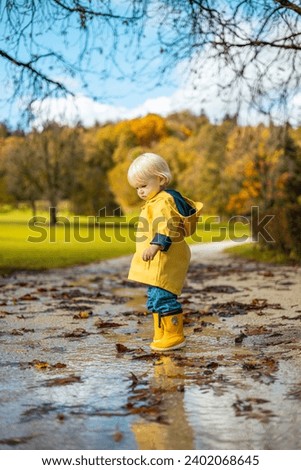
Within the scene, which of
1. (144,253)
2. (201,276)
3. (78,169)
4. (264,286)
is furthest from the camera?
(78,169)

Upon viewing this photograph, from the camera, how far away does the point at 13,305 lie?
29.2 feet

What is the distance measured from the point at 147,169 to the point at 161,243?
2.05 feet

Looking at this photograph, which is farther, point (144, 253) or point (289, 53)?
point (289, 53)

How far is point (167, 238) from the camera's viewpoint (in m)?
5.41

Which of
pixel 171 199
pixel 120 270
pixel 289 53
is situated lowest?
pixel 120 270

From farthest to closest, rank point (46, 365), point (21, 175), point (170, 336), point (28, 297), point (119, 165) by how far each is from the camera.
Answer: point (119, 165)
point (21, 175)
point (28, 297)
point (170, 336)
point (46, 365)

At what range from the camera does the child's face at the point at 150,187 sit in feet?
18.2

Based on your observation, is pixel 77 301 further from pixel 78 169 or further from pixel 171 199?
pixel 78 169

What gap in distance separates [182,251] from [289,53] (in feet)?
14.3

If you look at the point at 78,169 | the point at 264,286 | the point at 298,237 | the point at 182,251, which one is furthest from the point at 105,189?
the point at 182,251

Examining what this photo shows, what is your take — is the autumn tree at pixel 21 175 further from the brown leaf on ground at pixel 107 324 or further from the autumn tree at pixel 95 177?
the brown leaf on ground at pixel 107 324

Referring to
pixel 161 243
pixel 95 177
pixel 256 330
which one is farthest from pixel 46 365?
pixel 95 177

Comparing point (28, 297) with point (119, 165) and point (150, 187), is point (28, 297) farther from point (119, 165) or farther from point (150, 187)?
point (119, 165)

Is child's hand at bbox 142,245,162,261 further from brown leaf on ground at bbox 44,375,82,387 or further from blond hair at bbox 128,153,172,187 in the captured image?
brown leaf on ground at bbox 44,375,82,387
